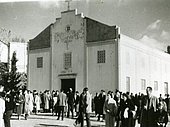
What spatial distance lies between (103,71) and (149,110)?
798cm

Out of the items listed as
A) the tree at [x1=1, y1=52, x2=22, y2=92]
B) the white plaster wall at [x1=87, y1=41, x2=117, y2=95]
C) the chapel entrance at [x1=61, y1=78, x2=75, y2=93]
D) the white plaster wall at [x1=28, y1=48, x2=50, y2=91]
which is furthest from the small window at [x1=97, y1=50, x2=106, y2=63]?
the tree at [x1=1, y1=52, x2=22, y2=92]

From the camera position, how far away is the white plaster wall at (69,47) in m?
15.4

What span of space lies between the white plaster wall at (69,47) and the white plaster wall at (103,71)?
42cm

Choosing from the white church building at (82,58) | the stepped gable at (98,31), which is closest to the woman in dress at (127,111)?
the white church building at (82,58)

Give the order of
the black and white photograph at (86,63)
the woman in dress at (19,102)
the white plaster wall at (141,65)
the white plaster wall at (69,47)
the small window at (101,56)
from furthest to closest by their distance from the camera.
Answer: the white plaster wall at (69,47) → the small window at (101,56) → the woman in dress at (19,102) → the white plaster wall at (141,65) → the black and white photograph at (86,63)

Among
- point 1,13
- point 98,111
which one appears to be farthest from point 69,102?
point 1,13

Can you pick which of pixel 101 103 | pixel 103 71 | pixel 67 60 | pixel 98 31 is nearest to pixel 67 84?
pixel 67 60

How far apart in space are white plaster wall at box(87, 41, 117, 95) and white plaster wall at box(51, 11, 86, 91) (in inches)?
16.5

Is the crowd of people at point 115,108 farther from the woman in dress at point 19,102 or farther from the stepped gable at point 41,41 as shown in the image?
the stepped gable at point 41,41

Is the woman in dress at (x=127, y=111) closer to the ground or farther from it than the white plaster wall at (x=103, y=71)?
closer to the ground

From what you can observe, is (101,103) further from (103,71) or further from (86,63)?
(86,63)

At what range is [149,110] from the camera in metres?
6.75

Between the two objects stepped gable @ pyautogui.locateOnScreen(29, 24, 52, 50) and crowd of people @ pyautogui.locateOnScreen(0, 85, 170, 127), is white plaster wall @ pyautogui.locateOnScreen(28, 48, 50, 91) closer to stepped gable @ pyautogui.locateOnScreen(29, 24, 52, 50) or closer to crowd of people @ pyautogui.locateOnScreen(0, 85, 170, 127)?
stepped gable @ pyautogui.locateOnScreen(29, 24, 52, 50)

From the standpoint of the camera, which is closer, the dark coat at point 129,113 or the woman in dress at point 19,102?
the dark coat at point 129,113
